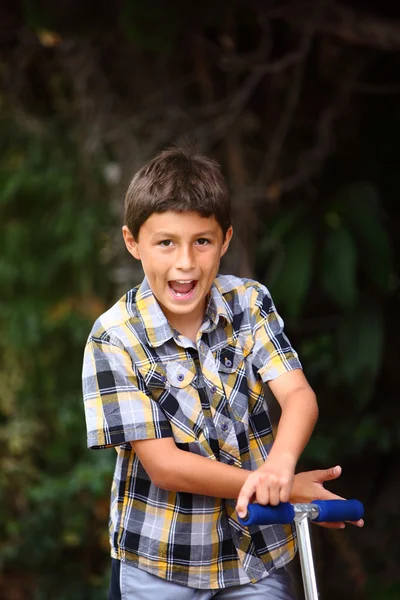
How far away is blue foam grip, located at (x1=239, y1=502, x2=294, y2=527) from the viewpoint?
149cm

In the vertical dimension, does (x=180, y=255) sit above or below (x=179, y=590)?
above

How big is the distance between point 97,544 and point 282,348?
272 cm

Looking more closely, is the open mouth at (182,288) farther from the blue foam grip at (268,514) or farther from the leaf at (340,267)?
the leaf at (340,267)

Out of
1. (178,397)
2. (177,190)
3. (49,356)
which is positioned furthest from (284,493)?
(49,356)

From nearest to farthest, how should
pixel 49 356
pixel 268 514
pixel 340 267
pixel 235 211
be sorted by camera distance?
pixel 268 514, pixel 340 267, pixel 235 211, pixel 49 356

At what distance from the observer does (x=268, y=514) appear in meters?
1.50

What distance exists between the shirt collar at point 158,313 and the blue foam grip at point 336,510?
466 mm

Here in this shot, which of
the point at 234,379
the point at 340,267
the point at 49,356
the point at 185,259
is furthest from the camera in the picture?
the point at 49,356

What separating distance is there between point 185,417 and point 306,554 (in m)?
0.39

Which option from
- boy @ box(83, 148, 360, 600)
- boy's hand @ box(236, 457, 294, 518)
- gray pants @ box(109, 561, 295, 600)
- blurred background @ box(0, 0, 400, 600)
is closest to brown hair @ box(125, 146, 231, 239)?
boy @ box(83, 148, 360, 600)

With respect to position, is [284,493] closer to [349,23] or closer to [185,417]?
[185,417]

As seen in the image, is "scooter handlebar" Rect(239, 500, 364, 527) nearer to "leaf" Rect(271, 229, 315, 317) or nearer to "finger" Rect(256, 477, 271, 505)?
"finger" Rect(256, 477, 271, 505)

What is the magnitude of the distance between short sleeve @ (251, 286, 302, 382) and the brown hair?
20cm

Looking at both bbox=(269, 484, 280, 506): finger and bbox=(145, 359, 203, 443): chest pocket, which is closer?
bbox=(269, 484, 280, 506): finger
